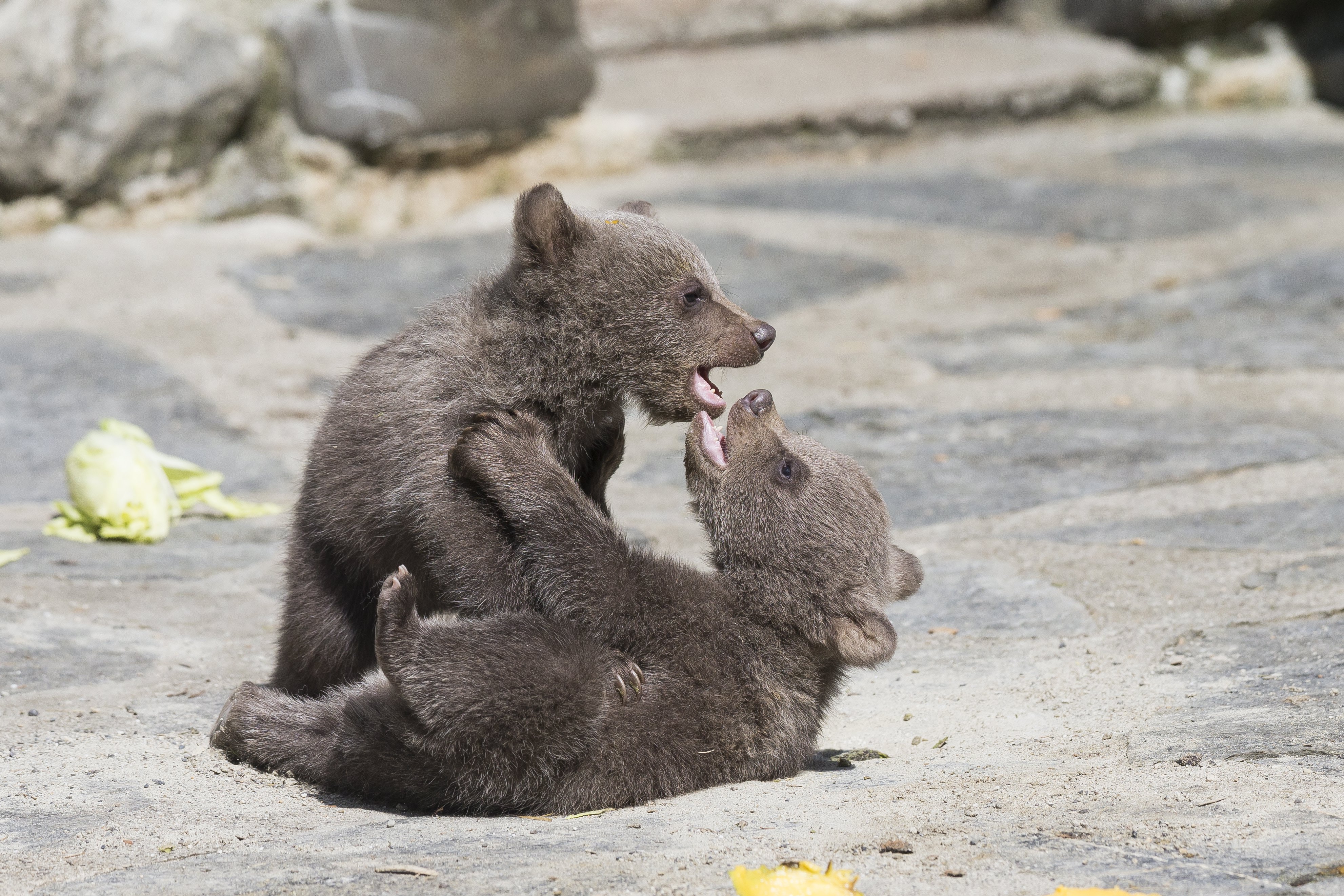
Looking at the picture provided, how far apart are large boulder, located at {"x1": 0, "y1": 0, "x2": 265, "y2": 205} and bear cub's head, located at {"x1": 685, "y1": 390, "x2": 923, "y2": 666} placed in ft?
15.5

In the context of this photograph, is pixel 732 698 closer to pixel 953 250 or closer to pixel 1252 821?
pixel 1252 821

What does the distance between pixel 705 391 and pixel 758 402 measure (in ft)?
0.74

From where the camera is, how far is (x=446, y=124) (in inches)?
333

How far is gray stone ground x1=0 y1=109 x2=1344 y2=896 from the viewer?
2.87m

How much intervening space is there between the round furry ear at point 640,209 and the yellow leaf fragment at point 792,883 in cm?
247

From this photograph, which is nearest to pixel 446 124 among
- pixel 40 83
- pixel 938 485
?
pixel 40 83

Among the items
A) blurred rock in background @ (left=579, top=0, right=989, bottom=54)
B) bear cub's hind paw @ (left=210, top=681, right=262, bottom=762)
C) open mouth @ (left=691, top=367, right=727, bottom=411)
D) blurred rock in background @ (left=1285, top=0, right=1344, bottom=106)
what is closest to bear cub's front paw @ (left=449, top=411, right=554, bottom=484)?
open mouth @ (left=691, top=367, right=727, bottom=411)

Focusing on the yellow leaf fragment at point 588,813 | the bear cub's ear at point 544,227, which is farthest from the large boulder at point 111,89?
the yellow leaf fragment at point 588,813

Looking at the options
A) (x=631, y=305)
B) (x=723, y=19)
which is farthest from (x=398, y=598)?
(x=723, y=19)

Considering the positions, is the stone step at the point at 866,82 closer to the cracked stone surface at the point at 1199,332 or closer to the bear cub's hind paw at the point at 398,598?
the cracked stone surface at the point at 1199,332

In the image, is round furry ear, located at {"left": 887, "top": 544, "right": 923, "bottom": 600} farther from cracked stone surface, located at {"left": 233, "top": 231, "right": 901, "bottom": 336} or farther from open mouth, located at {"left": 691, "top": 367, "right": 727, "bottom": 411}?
cracked stone surface, located at {"left": 233, "top": 231, "right": 901, "bottom": 336}

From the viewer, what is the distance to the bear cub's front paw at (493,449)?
12.0 ft

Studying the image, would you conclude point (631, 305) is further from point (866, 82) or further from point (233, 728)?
point (866, 82)

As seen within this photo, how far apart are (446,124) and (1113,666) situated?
5.68 meters
